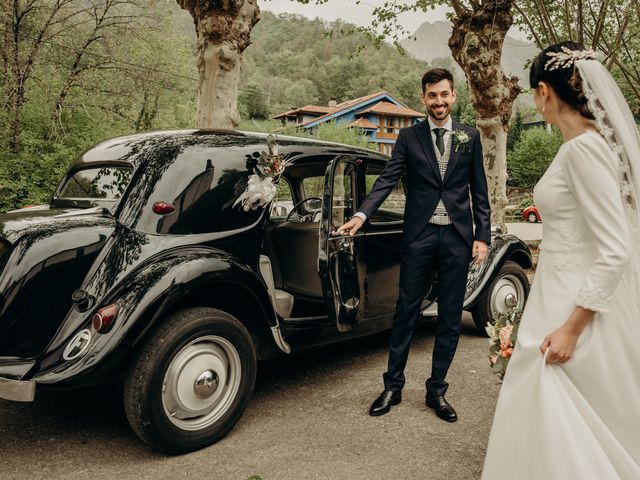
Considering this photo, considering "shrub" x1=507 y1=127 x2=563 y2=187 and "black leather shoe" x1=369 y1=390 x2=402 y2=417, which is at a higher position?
"shrub" x1=507 y1=127 x2=563 y2=187

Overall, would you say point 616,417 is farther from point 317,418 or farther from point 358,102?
point 358,102

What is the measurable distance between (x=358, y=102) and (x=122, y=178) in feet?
163

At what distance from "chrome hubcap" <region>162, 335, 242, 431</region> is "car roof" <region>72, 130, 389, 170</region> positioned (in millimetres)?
1269

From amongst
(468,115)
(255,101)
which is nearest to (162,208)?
(468,115)

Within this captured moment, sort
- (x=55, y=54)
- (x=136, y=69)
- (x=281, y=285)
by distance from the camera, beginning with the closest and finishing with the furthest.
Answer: (x=281, y=285) < (x=55, y=54) < (x=136, y=69)

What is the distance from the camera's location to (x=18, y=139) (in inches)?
517

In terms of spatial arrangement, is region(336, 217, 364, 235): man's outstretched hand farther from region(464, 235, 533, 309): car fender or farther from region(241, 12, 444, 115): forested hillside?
region(241, 12, 444, 115): forested hillside

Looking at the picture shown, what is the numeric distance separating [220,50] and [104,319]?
5359 mm

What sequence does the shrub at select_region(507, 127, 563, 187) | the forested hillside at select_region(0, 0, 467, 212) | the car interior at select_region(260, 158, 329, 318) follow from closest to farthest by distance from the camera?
the car interior at select_region(260, 158, 329, 318)
the forested hillside at select_region(0, 0, 467, 212)
the shrub at select_region(507, 127, 563, 187)

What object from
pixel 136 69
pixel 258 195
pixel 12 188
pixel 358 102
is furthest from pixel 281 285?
pixel 358 102

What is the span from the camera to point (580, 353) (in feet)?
5.61

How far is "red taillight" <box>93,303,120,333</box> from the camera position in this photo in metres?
2.63

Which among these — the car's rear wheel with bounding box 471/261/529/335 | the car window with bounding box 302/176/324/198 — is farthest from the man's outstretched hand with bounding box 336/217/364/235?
the car's rear wheel with bounding box 471/261/529/335

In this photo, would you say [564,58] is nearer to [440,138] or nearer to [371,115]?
[440,138]
